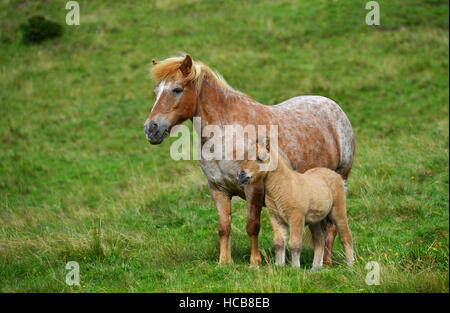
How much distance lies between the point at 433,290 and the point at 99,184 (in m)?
11.1

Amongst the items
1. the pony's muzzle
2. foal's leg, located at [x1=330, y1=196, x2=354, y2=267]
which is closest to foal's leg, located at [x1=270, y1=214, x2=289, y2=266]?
the pony's muzzle

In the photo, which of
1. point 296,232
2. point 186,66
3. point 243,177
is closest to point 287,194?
point 296,232

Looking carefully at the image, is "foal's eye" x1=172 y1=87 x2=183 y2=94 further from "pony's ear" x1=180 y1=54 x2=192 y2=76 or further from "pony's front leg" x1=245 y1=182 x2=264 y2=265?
"pony's front leg" x1=245 y1=182 x2=264 y2=265

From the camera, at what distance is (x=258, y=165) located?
19.9ft

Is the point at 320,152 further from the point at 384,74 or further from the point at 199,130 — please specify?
the point at 384,74

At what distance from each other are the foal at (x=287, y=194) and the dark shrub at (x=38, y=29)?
23501mm

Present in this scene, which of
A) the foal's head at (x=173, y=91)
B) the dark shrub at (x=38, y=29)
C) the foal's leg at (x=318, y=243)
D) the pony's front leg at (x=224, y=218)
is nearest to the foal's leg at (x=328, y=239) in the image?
the foal's leg at (x=318, y=243)

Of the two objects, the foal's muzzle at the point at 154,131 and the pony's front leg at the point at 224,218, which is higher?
the foal's muzzle at the point at 154,131

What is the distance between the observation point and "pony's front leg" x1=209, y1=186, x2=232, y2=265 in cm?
680

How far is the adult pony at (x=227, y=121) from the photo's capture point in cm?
639

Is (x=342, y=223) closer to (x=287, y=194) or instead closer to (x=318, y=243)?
(x=318, y=243)

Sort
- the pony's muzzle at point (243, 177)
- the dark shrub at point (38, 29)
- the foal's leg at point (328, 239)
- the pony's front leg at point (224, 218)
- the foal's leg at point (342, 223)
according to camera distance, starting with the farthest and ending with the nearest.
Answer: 1. the dark shrub at point (38, 29)
2. the foal's leg at point (328, 239)
3. the pony's front leg at point (224, 218)
4. the foal's leg at point (342, 223)
5. the pony's muzzle at point (243, 177)

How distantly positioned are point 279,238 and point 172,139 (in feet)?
41.5

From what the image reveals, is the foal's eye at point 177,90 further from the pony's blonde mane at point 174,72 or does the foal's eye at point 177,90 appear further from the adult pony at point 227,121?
the pony's blonde mane at point 174,72
